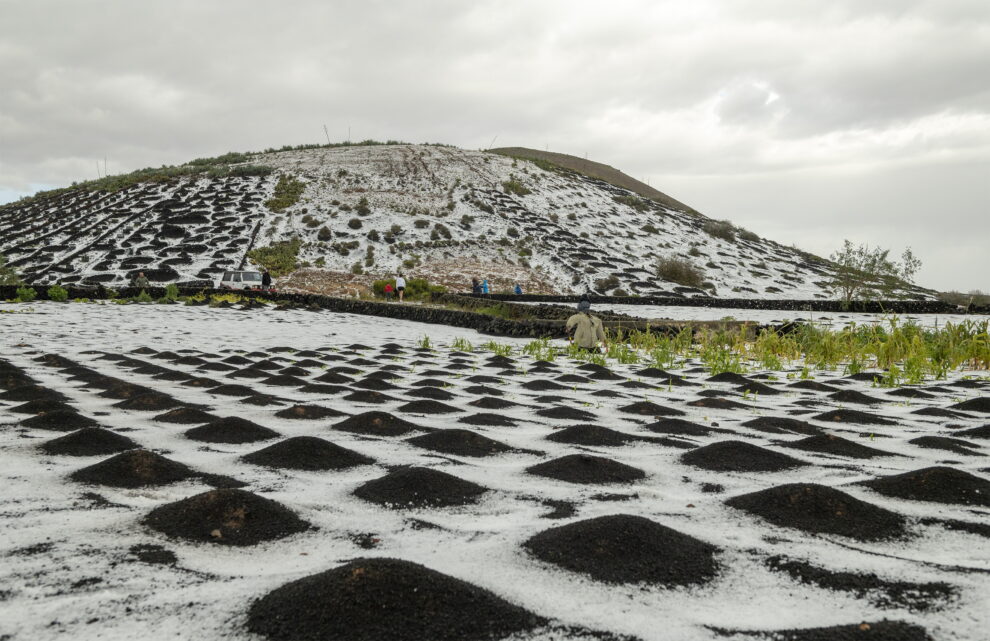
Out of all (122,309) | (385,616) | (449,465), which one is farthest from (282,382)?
(122,309)

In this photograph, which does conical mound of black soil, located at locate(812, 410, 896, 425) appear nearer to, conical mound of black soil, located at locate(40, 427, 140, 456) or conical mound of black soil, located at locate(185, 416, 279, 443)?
conical mound of black soil, located at locate(185, 416, 279, 443)

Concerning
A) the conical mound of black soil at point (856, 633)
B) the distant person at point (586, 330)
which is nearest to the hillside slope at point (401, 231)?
the distant person at point (586, 330)

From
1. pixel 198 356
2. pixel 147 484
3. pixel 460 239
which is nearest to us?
pixel 147 484

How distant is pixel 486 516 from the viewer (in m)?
2.76

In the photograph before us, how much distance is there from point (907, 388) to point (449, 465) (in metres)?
5.15

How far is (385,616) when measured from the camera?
70.1 inches

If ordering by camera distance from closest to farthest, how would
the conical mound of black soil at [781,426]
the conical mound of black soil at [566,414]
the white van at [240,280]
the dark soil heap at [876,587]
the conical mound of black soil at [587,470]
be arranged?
the dark soil heap at [876,587]
the conical mound of black soil at [587,470]
the conical mound of black soil at [781,426]
the conical mound of black soil at [566,414]
the white van at [240,280]

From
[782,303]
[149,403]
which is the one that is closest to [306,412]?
[149,403]

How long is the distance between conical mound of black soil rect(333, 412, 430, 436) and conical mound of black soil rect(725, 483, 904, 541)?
2.22 m

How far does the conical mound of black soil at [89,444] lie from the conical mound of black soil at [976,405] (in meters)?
6.07

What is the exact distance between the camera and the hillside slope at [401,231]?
35.1 m

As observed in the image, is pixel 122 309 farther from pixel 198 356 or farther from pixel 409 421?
pixel 409 421

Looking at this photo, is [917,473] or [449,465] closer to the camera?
[917,473]

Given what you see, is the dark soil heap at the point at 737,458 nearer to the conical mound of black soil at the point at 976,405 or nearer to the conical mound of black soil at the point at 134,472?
the conical mound of black soil at the point at 134,472
